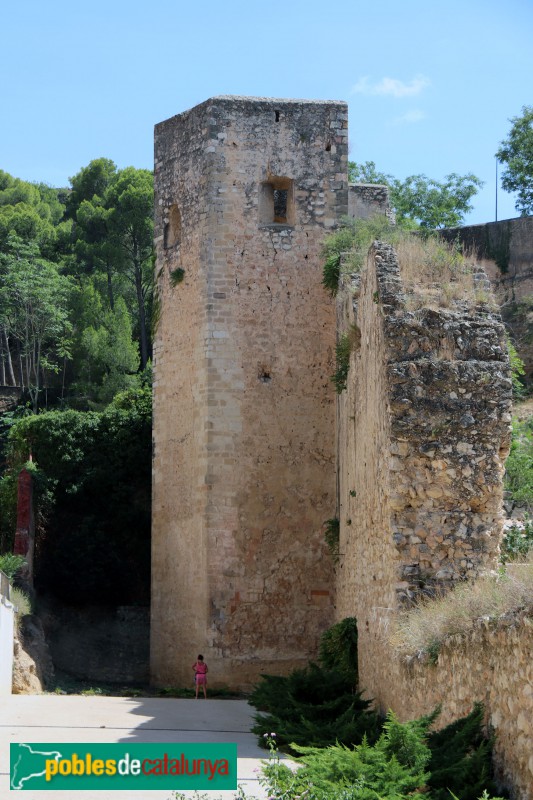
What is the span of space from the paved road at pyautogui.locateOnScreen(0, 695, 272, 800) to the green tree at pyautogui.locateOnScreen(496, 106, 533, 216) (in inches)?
961

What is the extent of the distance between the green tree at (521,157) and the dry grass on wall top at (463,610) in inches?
1075

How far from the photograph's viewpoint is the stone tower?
59.7ft

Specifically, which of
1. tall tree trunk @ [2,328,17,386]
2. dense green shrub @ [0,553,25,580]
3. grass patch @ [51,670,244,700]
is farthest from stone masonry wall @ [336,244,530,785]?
tall tree trunk @ [2,328,17,386]

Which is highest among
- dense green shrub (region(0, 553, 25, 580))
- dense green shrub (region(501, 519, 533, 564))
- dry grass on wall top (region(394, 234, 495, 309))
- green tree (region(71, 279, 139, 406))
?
green tree (region(71, 279, 139, 406))

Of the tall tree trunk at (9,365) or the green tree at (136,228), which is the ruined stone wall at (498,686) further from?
the green tree at (136,228)

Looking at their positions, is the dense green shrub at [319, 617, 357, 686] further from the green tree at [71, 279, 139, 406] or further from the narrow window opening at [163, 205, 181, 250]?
the green tree at [71, 279, 139, 406]

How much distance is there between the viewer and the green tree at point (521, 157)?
37.1 meters

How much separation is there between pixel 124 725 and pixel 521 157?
1094 inches

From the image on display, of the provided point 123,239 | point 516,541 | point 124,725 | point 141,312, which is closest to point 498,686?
point 124,725

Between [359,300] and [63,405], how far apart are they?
1871 centimetres

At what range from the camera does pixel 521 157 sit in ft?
122

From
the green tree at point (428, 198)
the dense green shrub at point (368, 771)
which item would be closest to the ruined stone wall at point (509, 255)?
the green tree at point (428, 198)

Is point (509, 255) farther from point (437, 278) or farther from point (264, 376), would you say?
point (437, 278)

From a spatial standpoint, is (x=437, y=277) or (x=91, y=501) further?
(x=91, y=501)
